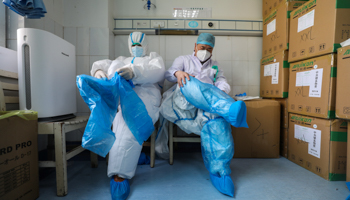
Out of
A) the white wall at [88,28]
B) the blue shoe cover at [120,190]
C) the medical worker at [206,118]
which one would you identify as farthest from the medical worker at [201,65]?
the blue shoe cover at [120,190]

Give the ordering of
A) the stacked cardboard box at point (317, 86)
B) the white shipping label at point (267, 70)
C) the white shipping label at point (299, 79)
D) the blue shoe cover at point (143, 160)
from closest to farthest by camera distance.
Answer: the stacked cardboard box at point (317, 86) → the white shipping label at point (299, 79) → the blue shoe cover at point (143, 160) → the white shipping label at point (267, 70)

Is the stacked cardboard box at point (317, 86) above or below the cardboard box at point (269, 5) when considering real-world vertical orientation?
below

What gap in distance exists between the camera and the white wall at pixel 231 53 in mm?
1809

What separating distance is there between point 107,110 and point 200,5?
1.51 meters

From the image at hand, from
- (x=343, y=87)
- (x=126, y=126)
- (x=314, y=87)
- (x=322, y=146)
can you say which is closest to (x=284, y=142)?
(x=322, y=146)

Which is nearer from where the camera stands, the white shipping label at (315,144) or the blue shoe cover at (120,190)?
the blue shoe cover at (120,190)

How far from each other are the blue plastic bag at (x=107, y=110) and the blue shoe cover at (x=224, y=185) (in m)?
0.51

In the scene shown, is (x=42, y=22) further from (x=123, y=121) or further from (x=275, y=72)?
(x=275, y=72)

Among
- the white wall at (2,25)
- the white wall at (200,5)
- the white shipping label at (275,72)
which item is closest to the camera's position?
the white wall at (2,25)

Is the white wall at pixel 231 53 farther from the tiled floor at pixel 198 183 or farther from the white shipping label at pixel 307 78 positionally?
the tiled floor at pixel 198 183

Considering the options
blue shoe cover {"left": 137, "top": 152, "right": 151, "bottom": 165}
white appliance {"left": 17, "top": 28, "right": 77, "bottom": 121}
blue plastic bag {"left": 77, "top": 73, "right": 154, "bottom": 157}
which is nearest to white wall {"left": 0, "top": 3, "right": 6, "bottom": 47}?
white appliance {"left": 17, "top": 28, "right": 77, "bottom": 121}

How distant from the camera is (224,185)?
3.14 ft

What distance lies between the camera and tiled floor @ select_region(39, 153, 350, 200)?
3.11 ft

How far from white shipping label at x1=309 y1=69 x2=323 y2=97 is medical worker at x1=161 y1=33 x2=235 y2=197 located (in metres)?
0.57
